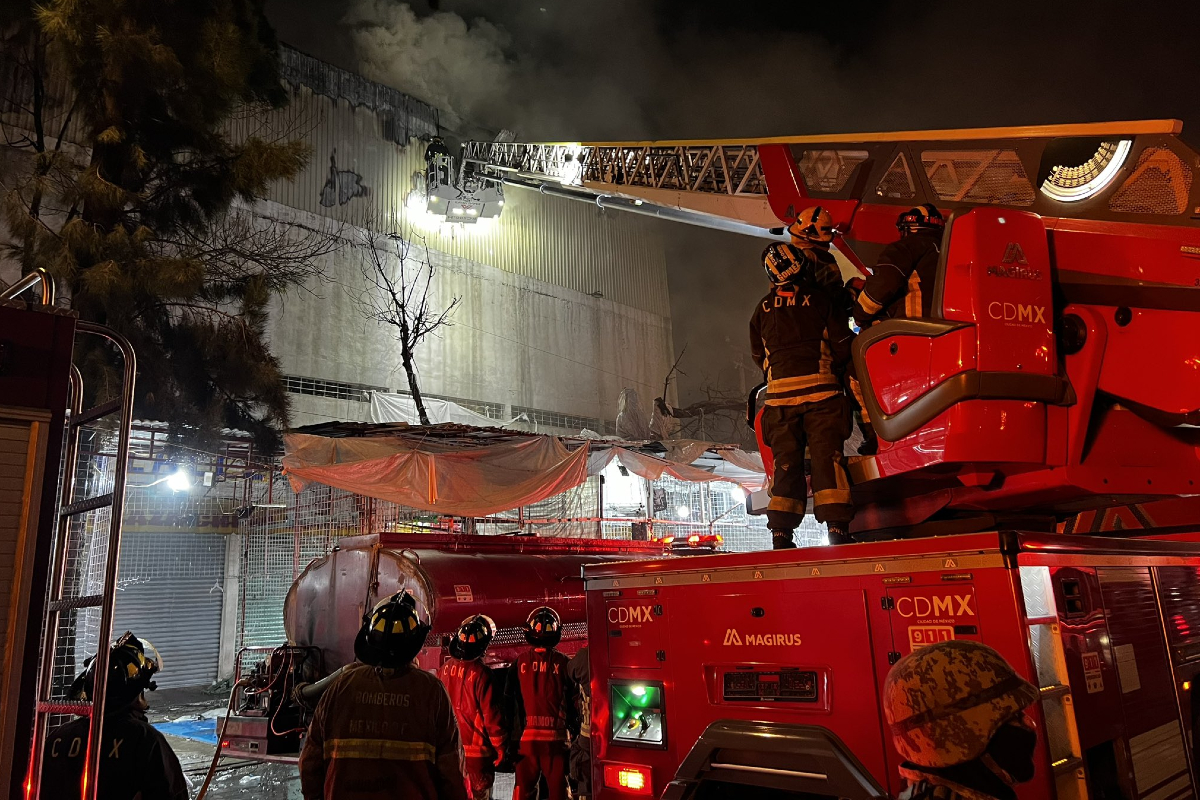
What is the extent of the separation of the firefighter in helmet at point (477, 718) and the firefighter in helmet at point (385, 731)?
313cm

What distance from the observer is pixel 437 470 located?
10656mm

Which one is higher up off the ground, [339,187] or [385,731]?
[339,187]

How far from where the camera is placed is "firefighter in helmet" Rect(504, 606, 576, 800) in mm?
6891

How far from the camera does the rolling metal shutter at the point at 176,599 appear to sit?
16031 millimetres

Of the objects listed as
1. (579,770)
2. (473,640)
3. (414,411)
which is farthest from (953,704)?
(414,411)

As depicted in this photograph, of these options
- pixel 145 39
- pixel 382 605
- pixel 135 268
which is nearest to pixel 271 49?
pixel 145 39

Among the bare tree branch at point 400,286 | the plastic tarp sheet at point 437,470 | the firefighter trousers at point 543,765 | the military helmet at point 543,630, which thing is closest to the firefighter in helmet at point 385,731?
the military helmet at point 543,630

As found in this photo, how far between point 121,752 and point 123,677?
1.22 feet

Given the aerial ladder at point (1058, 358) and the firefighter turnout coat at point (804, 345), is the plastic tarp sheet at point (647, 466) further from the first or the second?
the firefighter turnout coat at point (804, 345)

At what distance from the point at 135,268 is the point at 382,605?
24.0ft

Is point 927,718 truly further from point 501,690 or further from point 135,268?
point 135,268

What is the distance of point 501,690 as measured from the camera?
7051 millimetres

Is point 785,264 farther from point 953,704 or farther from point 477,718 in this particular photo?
point 477,718

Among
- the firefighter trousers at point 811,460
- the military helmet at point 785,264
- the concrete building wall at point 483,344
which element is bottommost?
the firefighter trousers at point 811,460
